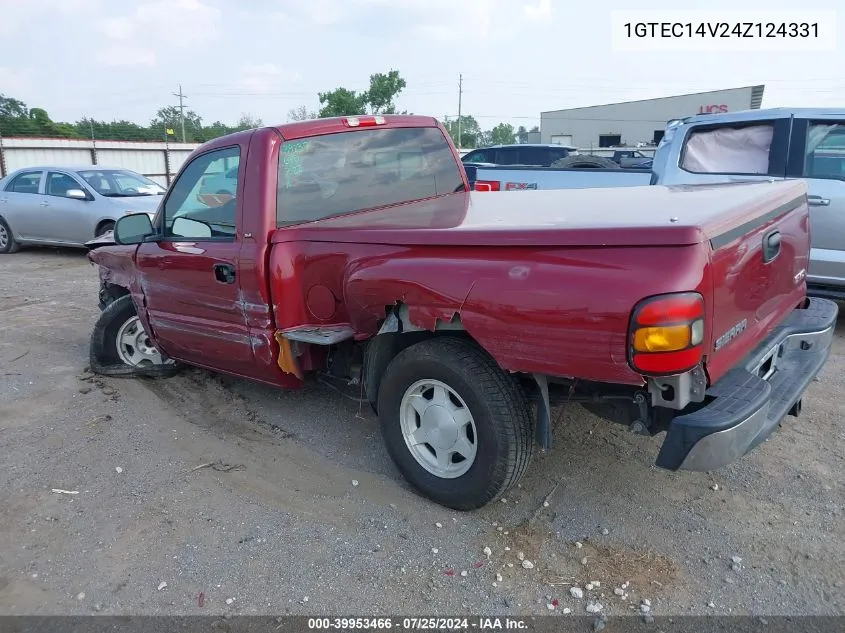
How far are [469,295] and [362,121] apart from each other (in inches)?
74.1

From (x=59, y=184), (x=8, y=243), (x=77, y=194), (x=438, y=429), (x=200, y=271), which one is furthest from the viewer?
(x=8, y=243)

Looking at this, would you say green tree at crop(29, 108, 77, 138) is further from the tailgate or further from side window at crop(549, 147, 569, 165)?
the tailgate

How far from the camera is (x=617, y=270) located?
2359mm

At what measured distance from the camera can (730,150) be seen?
6383 millimetres

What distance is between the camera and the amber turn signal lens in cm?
230

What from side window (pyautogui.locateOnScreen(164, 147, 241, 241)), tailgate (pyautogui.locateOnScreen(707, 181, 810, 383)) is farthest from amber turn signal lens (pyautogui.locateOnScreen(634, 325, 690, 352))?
side window (pyautogui.locateOnScreen(164, 147, 241, 241))

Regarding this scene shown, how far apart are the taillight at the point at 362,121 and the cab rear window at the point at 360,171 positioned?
5cm

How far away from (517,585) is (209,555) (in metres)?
1.39

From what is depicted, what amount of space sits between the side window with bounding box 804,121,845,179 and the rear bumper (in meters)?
3.11

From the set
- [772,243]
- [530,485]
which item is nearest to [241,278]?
[530,485]

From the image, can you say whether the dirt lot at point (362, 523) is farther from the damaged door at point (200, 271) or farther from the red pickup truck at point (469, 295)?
the damaged door at point (200, 271)

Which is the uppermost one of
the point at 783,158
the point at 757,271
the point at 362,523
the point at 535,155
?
the point at 535,155

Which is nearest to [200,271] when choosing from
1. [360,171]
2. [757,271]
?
[360,171]

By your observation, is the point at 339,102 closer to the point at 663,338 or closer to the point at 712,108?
the point at 712,108
